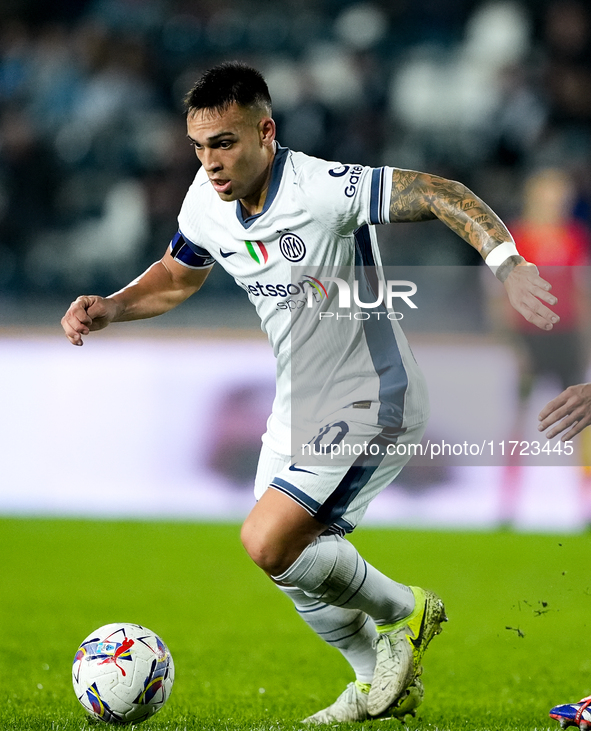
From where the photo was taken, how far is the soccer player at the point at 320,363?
349cm

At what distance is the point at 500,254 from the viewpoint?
9.84 ft

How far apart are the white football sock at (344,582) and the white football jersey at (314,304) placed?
0.42m

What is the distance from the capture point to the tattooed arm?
282 centimetres

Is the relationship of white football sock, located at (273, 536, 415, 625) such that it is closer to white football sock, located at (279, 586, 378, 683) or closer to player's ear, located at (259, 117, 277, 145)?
white football sock, located at (279, 586, 378, 683)

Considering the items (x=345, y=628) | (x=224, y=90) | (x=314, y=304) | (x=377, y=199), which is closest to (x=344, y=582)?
(x=345, y=628)

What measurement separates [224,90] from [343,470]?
1300 mm

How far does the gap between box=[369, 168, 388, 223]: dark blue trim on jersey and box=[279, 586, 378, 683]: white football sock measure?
1290 mm

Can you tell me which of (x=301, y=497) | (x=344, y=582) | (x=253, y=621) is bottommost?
(x=253, y=621)

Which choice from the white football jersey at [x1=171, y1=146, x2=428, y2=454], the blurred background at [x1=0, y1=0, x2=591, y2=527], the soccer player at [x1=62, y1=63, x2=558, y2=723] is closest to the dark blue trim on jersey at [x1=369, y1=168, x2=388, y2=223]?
the soccer player at [x1=62, y1=63, x2=558, y2=723]

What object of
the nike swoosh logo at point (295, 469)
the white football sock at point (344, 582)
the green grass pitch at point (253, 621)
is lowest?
the green grass pitch at point (253, 621)

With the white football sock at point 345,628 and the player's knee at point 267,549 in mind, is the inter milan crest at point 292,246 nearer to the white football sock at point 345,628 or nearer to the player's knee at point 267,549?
the player's knee at point 267,549

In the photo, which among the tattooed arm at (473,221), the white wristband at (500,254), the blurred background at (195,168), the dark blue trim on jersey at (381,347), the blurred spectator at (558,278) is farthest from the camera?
Result: the blurred background at (195,168)

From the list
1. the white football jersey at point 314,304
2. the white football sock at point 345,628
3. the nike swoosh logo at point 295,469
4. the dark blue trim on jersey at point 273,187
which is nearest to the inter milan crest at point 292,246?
the white football jersey at point 314,304

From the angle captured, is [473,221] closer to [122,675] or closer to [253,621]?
[122,675]
